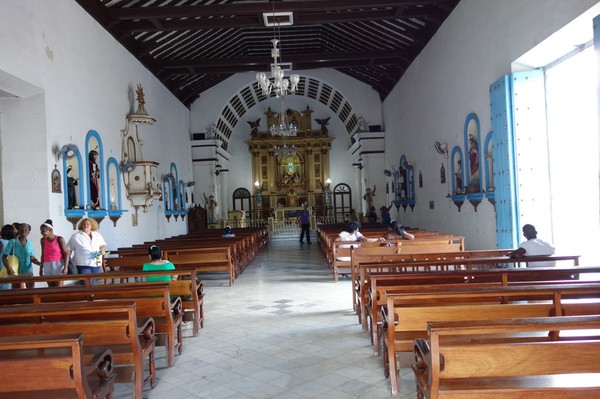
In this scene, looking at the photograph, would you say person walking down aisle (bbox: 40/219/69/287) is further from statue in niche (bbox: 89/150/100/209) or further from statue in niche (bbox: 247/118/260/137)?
statue in niche (bbox: 247/118/260/137)

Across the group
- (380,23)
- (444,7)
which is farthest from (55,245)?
(380,23)

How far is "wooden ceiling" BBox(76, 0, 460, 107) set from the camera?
419 inches

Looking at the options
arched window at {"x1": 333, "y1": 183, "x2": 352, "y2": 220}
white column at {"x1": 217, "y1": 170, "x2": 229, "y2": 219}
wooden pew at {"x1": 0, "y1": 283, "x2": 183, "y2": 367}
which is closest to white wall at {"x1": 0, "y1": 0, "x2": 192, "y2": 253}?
wooden pew at {"x1": 0, "y1": 283, "x2": 183, "y2": 367}

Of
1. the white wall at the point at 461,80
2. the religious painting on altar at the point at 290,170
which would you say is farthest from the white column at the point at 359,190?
the white wall at the point at 461,80

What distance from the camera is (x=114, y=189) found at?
1077 cm

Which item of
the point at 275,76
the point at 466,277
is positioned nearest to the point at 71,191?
the point at 275,76

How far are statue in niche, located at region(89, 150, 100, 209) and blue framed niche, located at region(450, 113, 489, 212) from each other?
776cm

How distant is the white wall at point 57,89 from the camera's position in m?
7.09

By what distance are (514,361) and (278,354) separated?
2.62 m

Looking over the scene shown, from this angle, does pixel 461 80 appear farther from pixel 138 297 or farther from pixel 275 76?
pixel 138 297

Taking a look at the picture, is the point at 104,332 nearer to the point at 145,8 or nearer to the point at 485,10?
the point at 485,10

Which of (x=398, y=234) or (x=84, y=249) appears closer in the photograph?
(x=84, y=249)

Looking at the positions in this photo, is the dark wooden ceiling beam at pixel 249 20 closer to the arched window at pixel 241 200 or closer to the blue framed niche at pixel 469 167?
the blue framed niche at pixel 469 167

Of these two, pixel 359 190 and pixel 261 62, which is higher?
pixel 261 62
